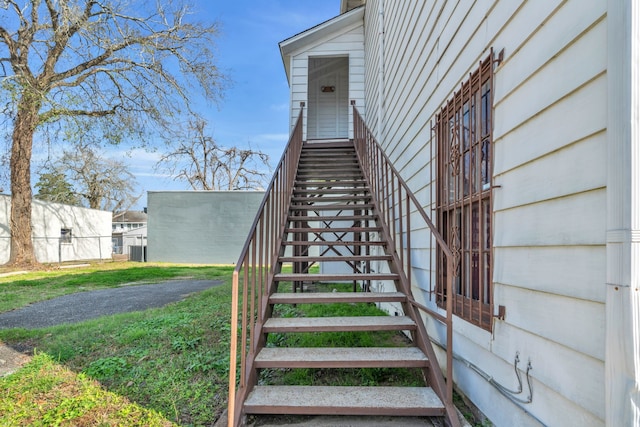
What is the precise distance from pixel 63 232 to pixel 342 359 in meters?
19.4

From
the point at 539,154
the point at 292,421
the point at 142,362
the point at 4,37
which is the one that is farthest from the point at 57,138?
the point at 539,154

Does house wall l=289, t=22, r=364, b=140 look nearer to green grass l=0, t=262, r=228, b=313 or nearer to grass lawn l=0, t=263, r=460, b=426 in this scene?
grass lawn l=0, t=263, r=460, b=426

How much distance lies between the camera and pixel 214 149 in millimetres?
27062

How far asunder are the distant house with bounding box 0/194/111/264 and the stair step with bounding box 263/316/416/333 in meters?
15.9

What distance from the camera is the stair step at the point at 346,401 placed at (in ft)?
6.93

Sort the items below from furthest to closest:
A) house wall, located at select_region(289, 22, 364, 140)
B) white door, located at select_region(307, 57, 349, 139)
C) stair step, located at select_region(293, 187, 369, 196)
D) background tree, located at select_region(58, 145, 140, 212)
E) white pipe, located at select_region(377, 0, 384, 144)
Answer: background tree, located at select_region(58, 145, 140, 212), white door, located at select_region(307, 57, 349, 139), house wall, located at select_region(289, 22, 364, 140), white pipe, located at select_region(377, 0, 384, 144), stair step, located at select_region(293, 187, 369, 196)

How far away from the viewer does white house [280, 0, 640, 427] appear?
1191mm

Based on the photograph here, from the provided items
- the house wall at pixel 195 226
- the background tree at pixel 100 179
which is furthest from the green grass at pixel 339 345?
the background tree at pixel 100 179

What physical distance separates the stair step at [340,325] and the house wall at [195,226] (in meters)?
13.6

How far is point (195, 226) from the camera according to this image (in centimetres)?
1630

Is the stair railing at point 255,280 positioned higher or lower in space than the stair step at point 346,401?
higher

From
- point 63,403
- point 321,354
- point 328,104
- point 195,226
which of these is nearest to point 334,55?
point 328,104

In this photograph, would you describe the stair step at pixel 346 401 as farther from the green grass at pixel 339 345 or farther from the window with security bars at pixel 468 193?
the window with security bars at pixel 468 193

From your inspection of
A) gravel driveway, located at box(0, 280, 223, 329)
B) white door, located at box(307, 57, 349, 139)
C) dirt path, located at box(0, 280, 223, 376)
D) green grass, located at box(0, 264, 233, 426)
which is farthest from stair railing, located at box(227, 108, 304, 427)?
white door, located at box(307, 57, 349, 139)
